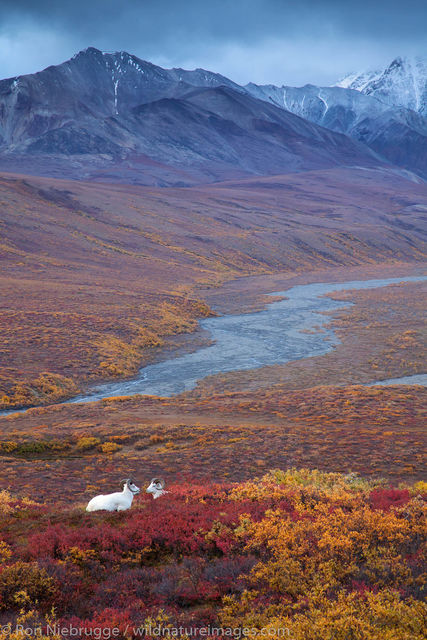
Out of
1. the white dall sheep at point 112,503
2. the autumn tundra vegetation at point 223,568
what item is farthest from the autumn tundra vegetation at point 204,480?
the white dall sheep at point 112,503

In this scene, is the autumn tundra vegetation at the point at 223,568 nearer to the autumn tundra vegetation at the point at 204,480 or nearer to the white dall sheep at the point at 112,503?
the autumn tundra vegetation at the point at 204,480

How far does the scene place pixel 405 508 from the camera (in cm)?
1095

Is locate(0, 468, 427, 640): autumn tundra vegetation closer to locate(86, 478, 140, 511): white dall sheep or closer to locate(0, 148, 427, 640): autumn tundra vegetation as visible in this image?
locate(0, 148, 427, 640): autumn tundra vegetation

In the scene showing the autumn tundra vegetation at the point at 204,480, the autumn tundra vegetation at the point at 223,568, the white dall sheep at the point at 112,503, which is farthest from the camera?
the white dall sheep at the point at 112,503

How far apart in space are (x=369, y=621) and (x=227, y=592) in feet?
7.51

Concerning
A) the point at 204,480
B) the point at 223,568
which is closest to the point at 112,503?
the point at 223,568

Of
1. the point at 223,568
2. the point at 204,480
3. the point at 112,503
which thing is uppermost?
the point at 223,568

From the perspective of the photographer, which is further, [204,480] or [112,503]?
[204,480]

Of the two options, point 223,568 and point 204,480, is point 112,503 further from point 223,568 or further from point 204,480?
point 204,480

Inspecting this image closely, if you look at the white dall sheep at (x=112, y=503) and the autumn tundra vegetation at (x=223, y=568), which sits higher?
the autumn tundra vegetation at (x=223, y=568)

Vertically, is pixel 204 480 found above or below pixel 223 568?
below

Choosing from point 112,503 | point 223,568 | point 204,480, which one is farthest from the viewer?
point 204,480

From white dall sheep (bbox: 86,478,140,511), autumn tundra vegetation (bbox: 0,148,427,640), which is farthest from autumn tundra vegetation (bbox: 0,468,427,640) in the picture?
white dall sheep (bbox: 86,478,140,511)

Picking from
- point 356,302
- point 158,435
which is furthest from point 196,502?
point 356,302
